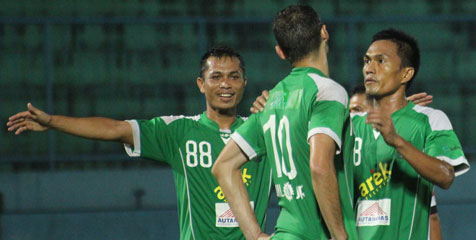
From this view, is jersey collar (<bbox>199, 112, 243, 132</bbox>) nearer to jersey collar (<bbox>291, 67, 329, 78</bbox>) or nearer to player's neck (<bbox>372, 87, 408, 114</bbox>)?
player's neck (<bbox>372, 87, 408, 114</bbox>)

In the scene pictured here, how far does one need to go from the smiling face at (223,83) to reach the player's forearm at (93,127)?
1.65ft

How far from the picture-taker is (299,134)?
3.28 meters

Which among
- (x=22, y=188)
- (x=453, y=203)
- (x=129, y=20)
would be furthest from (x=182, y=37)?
(x=453, y=203)

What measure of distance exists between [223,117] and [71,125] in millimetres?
902

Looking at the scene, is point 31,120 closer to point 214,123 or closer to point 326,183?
point 214,123

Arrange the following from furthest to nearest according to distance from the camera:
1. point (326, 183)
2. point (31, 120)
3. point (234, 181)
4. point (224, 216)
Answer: point (224, 216) < point (31, 120) < point (234, 181) < point (326, 183)

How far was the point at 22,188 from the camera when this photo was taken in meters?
8.28

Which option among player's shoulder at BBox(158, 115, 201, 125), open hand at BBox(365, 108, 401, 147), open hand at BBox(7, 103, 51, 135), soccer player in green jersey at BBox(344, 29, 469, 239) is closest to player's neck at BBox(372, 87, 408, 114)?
soccer player in green jersey at BBox(344, 29, 469, 239)

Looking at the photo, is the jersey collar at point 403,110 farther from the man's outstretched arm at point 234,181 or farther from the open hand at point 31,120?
the open hand at point 31,120

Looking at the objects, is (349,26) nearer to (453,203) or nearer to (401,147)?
(453,203)

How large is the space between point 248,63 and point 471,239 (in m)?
2.82

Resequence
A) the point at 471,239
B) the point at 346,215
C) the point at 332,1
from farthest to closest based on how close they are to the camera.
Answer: the point at 332,1 < the point at 471,239 < the point at 346,215

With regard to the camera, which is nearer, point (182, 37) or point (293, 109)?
point (293, 109)

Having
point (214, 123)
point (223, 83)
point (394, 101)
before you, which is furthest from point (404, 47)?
point (214, 123)
